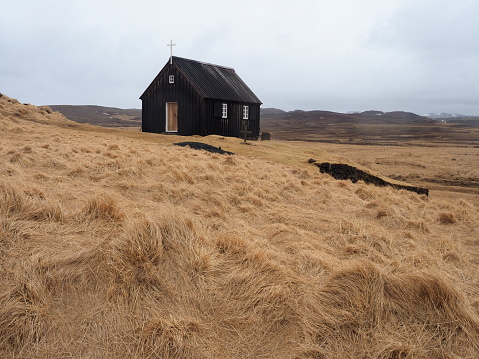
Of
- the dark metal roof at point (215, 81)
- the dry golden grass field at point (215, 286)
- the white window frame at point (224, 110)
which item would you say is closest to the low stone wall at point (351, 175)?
the dry golden grass field at point (215, 286)

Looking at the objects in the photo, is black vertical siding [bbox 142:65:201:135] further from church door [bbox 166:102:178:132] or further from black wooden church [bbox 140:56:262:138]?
church door [bbox 166:102:178:132]

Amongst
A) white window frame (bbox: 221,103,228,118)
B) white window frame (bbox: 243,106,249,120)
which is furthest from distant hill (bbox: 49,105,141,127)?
white window frame (bbox: 221,103,228,118)

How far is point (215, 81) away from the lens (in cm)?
2755

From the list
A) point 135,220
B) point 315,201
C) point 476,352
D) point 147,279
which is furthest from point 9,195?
point 315,201

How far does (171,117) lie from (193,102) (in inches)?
95.6

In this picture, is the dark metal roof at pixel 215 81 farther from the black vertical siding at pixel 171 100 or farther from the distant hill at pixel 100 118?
the distant hill at pixel 100 118

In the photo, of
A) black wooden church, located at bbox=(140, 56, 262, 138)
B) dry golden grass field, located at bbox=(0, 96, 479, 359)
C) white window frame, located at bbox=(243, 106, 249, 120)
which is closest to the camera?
dry golden grass field, located at bbox=(0, 96, 479, 359)

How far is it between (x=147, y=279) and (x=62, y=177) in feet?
15.7

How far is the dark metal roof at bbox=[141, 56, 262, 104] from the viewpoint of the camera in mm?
25469

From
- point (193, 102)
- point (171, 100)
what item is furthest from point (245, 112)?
point (171, 100)

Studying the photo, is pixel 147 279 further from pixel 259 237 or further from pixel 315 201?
pixel 315 201

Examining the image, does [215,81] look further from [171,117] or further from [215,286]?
[215,286]

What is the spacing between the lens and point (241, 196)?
8.68m

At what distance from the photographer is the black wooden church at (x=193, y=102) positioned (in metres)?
25.4
